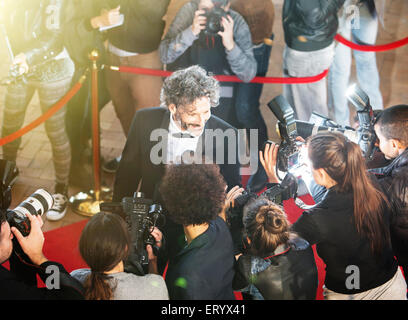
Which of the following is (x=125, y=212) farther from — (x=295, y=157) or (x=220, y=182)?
(x=295, y=157)

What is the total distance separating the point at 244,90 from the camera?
12.6 ft

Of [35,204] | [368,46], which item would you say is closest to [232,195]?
[35,204]

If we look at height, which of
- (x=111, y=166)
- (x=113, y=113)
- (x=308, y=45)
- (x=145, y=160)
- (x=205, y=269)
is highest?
(x=308, y=45)

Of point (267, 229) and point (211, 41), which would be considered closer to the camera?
point (267, 229)

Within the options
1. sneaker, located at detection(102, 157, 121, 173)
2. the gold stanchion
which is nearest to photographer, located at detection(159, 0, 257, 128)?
the gold stanchion

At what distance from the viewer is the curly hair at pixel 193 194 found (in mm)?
2428

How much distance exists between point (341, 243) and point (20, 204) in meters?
1.64

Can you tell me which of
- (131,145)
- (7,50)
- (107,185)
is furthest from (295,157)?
(7,50)

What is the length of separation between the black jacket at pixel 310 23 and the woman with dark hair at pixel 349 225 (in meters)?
1.34

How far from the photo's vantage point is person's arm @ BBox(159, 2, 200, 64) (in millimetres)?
3473

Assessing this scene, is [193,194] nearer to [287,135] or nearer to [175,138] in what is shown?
[175,138]

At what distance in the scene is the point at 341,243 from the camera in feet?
8.48

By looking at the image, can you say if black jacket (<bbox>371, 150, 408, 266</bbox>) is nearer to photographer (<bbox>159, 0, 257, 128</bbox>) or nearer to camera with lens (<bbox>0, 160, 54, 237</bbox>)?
photographer (<bbox>159, 0, 257, 128</bbox>)
